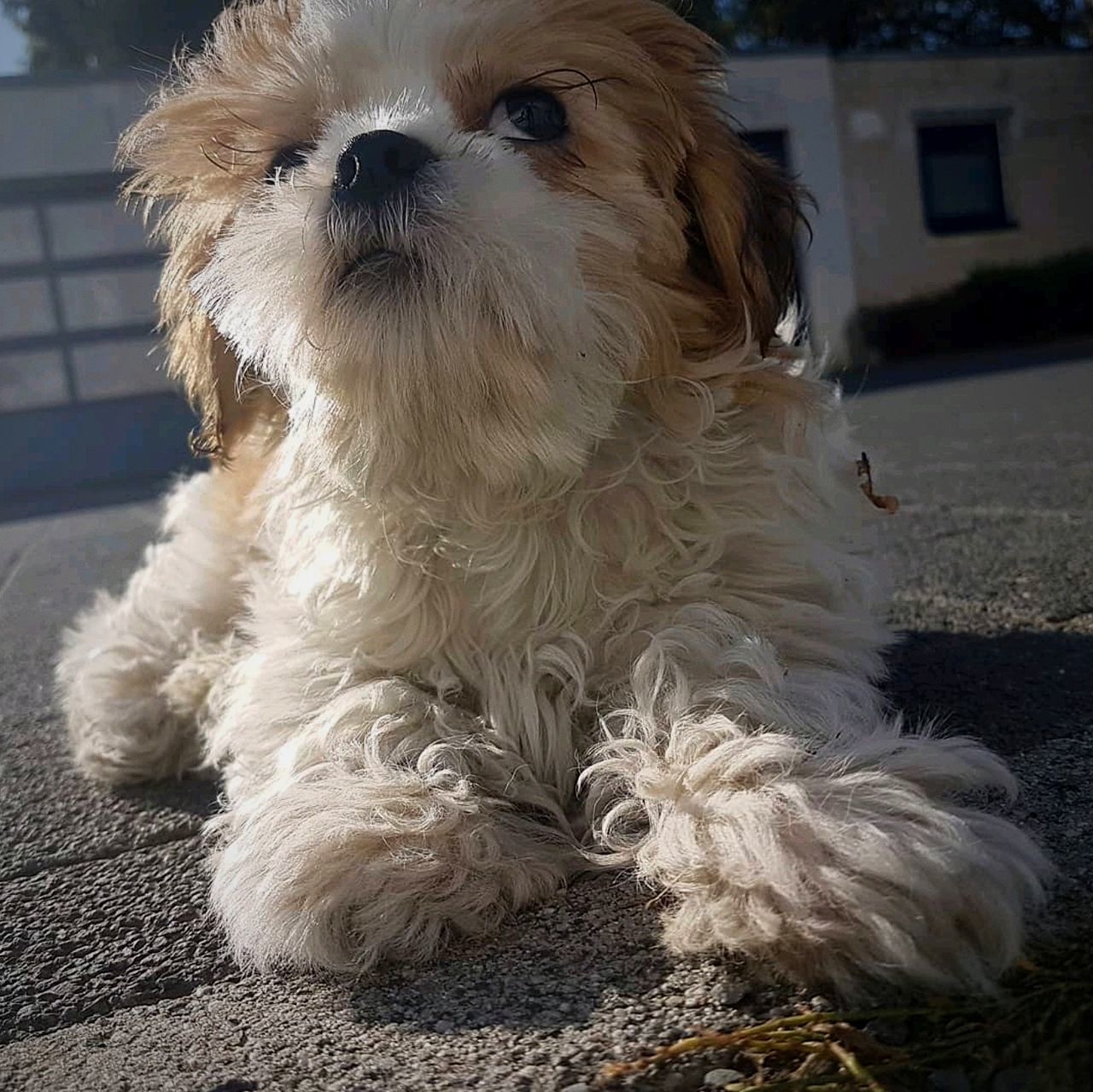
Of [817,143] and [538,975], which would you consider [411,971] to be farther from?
[817,143]

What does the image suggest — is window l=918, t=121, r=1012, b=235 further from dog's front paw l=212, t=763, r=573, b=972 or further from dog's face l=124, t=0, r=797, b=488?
dog's front paw l=212, t=763, r=573, b=972

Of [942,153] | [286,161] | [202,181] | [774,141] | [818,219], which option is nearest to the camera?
[286,161]

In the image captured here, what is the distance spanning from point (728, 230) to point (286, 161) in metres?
0.82

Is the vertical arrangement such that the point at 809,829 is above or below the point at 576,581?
below

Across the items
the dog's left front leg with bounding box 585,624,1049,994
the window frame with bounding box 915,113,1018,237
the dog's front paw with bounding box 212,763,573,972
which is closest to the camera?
the dog's left front leg with bounding box 585,624,1049,994

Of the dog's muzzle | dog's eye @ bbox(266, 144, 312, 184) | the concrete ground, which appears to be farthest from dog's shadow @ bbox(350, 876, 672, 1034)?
dog's eye @ bbox(266, 144, 312, 184)

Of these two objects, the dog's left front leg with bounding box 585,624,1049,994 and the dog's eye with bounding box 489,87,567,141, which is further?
the dog's eye with bounding box 489,87,567,141

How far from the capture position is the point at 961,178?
66.1 ft

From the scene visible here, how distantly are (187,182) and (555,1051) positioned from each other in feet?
6.01

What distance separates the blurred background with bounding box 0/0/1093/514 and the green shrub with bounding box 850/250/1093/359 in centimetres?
3

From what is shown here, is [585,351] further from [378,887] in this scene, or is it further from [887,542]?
[887,542]

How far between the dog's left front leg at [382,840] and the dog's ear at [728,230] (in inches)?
35.6

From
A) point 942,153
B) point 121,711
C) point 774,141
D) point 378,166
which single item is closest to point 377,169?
point 378,166

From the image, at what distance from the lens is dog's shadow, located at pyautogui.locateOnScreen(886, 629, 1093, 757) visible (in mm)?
2066
